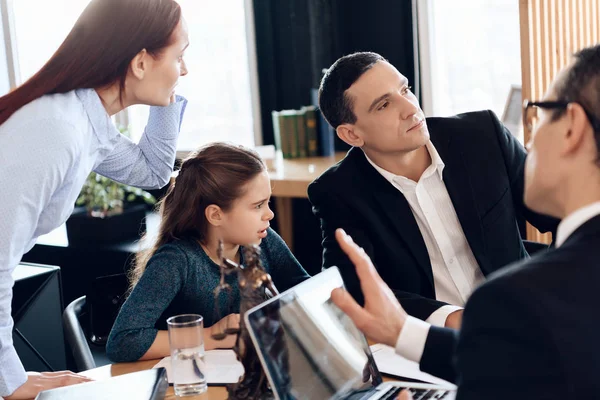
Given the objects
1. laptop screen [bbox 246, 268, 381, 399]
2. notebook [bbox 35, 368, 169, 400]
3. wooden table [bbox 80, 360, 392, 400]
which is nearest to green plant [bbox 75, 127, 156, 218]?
wooden table [bbox 80, 360, 392, 400]

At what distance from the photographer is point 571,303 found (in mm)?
898

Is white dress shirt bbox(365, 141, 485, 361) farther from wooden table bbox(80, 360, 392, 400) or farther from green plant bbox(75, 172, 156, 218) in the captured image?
green plant bbox(75, 172, 156, 218)

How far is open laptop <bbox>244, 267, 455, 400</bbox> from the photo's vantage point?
4.03 ft

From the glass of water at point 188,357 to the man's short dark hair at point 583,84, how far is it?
0.79m

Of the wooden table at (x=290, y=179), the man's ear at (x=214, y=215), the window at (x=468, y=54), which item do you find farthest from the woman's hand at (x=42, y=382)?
the window at (x=468, y=54)

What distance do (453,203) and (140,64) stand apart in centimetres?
96

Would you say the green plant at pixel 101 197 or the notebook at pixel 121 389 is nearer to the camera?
the notebook at pixel 121 389

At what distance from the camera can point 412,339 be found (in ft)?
4.14

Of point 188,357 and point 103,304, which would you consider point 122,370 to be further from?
point 103,304

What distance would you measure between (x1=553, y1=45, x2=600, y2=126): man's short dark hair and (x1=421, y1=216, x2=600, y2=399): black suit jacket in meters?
0.19

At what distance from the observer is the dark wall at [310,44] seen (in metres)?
4.12

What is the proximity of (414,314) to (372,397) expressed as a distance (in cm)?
49

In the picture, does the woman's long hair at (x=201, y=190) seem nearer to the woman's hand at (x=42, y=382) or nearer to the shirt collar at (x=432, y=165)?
the shirt collar at (x=432, y=165)

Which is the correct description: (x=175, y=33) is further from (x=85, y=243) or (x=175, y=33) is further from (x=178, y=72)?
(x=85, y=243)
